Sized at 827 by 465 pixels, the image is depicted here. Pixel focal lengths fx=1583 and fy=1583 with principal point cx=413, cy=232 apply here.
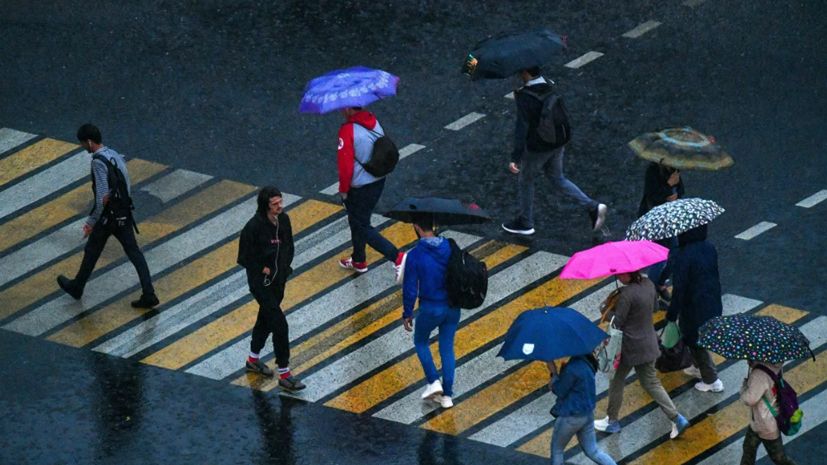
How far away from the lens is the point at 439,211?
13.5 m

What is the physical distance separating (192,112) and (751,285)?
6954mm

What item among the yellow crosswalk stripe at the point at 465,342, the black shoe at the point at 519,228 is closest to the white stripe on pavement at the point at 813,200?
the yellow crosswalk stripe at the point at 465,342

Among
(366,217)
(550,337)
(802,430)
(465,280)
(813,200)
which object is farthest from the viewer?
(813,200)

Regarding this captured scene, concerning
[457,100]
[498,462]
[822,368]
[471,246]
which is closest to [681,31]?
[457,100]

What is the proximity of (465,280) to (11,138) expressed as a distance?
723 centimetres

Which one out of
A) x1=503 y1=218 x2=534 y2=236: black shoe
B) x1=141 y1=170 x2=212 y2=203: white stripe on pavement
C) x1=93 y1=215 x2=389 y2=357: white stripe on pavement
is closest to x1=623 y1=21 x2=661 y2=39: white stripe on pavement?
x1=503 y1=218 x2=534 y2=236: black shoe

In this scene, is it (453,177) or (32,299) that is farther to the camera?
(453,177)

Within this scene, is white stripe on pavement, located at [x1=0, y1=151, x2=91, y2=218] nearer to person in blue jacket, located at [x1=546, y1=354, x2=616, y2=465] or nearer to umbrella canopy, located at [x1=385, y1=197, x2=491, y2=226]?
umbrella canopy, located at [x1=385, y1=197, x2=491, y2=226]

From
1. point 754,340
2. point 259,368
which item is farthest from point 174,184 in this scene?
point 754,340

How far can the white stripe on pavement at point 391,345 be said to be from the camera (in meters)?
14.6

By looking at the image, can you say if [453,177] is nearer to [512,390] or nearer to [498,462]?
[512,390]

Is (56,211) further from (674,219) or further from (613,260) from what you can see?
(674,219)

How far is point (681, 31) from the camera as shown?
20047 mm

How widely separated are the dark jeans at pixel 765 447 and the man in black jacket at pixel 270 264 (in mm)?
4038
